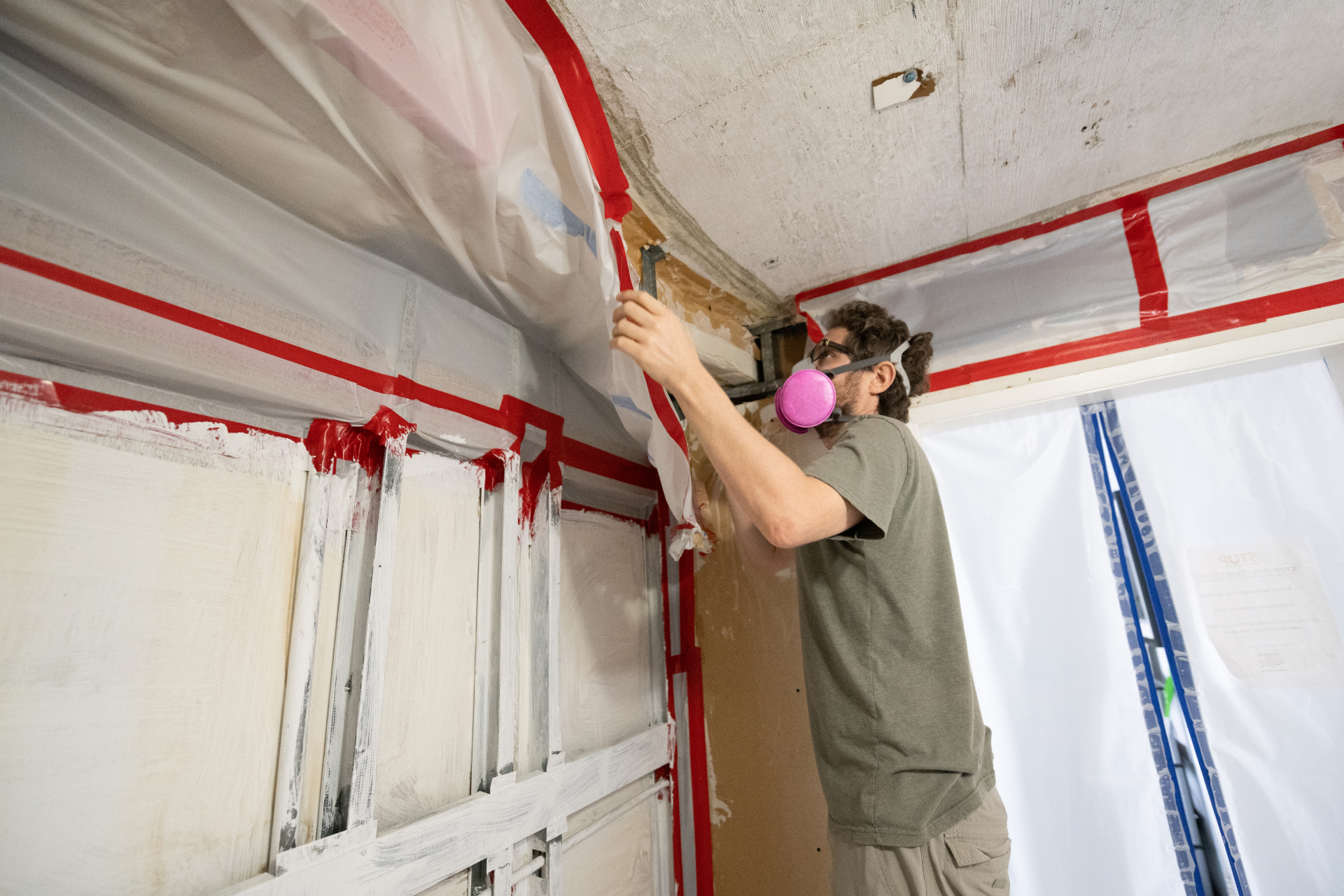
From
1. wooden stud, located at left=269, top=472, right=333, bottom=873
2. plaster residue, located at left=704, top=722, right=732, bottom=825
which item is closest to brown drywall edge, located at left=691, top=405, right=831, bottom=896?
plaster residue, located at left=704, top=722, right=732, bottom=825

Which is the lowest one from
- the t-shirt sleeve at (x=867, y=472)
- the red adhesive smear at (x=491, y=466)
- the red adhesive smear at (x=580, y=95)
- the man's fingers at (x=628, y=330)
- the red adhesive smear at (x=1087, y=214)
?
the t-shirt sleeve at (x=867, y=472)

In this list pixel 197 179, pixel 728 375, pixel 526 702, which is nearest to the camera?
pixel 197 179

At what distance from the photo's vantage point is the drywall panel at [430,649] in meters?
0.92

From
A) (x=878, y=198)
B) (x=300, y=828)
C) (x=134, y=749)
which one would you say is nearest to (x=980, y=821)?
(x=300, y=828)

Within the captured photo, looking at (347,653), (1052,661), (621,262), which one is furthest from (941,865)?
(621,262)

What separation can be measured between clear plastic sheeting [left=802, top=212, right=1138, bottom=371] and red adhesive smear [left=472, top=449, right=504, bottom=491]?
1231 mm

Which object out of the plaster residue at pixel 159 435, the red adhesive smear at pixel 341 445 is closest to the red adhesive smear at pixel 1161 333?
the red adhesive smear at pixel 341 445

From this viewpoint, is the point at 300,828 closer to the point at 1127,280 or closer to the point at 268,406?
the point at 268,406

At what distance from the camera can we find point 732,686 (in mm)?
1734

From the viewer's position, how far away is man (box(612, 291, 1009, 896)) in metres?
0.87

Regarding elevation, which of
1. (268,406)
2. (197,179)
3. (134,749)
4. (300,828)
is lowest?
(300,828)

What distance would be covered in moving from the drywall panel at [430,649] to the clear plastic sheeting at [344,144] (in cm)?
22

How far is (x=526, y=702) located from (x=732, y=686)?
762 mm

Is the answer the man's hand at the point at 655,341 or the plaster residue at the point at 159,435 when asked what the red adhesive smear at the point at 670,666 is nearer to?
the man's hand at the point at 655,341
